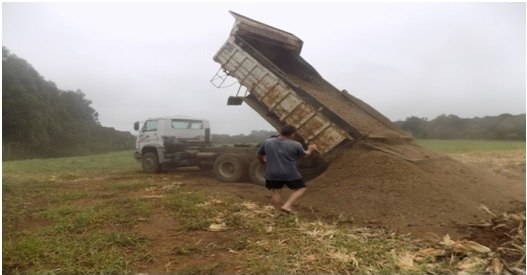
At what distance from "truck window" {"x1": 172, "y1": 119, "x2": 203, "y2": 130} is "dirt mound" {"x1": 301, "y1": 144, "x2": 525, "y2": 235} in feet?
21.8

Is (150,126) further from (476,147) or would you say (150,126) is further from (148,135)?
(476,147)

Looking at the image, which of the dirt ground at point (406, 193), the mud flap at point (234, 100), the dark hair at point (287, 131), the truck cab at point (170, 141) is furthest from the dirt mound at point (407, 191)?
the truck cab at point (170, 141)

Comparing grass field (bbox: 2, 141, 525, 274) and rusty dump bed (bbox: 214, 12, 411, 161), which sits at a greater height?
rusty dump bed (bbox: 214, 12, 411, 161)

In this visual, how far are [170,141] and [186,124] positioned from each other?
1.10 m

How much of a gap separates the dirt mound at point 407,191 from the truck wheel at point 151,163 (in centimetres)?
677

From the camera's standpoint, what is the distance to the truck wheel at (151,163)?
13.7 metres

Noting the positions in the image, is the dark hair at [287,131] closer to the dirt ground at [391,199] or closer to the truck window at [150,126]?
the dirt ground at [391,199]

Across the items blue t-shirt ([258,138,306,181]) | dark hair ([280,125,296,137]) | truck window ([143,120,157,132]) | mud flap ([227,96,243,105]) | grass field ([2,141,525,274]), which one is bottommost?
grass field ([2,141,525,274])

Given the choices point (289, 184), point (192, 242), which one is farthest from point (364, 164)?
point (192, 242)

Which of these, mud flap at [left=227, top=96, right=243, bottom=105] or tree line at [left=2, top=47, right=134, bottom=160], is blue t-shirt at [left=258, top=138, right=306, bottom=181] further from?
tree line at [left=2, top=47, right=134, bottom=160]

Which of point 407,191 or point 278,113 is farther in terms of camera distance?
point 278,113

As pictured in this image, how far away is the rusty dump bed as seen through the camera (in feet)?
30.6

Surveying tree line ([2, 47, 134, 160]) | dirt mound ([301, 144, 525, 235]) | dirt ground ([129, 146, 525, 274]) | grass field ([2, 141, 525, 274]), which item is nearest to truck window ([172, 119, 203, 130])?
dirt ground ([129, 146, 525, 274])

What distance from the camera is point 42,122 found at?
3575cm
